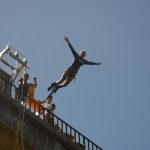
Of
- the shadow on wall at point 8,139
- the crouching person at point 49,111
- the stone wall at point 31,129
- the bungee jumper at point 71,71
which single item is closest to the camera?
the shadow on wall at point 8,139

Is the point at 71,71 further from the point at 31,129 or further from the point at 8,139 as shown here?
the point at 8,139

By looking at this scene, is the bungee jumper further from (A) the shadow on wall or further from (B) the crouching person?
(A) the shadow on wall

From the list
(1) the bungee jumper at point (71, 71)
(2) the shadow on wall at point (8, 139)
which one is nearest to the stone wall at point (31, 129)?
(2) the shadow on wall at point (8, 139)

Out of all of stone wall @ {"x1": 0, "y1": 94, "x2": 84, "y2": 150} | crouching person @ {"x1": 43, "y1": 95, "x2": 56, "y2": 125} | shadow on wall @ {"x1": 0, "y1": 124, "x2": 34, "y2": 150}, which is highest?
crouching person @ {"x1": 43, "y1": 95, "x2": 56, "y2": 125}

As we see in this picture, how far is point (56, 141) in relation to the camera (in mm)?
19172

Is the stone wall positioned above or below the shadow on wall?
above

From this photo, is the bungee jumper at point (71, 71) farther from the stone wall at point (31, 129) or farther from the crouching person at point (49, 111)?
the stone wall at point (31, 129)

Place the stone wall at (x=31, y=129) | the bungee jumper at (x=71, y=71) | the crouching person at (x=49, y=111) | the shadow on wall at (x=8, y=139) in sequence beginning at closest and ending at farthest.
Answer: the shadow on wall at (x=8, y=139), the stone wall at (x=31, y=129), the crouching person at (x=49, y=111), the bungee jumper at (x=71, y=71)

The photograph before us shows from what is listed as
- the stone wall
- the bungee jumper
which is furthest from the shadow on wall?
the bungee jumper

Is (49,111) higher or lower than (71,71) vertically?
lower

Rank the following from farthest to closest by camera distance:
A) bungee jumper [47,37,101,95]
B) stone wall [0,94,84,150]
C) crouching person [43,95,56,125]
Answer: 1. bungee jumper [47,37,101,95]
2. crouching person [43,95,56,125]
3. stone wall [0,94,84,150]

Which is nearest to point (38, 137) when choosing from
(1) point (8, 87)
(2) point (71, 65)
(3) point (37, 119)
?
(3) point (37, 119)

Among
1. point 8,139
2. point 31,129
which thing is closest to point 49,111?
point 31,129

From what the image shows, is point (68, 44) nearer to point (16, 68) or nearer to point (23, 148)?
point (16, 68)
